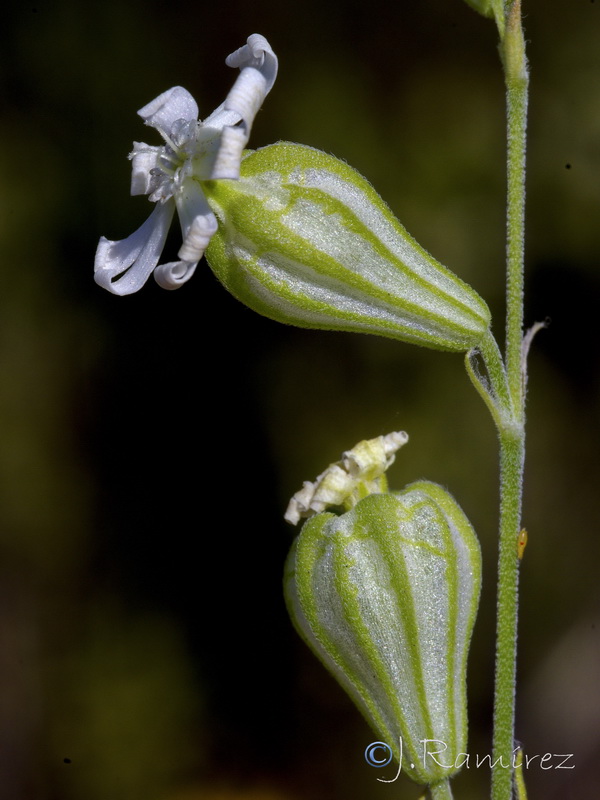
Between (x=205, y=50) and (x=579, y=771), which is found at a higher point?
(x=205, y=50)

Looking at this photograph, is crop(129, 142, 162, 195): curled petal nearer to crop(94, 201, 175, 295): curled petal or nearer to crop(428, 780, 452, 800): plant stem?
crop(94, 201, 175, 295): curled petal

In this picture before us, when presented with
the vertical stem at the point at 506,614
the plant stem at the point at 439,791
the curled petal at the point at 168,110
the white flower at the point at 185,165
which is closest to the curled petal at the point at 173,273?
the white flower at the point at 185,165

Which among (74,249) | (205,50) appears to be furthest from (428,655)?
(205,50)

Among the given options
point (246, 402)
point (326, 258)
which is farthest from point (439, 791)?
point (246, 402)

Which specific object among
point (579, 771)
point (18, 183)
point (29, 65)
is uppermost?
point (29, 65)

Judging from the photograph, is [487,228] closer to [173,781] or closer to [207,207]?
[207,207]

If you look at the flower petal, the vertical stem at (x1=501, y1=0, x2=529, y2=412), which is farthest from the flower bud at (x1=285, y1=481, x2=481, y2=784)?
the flower petal
